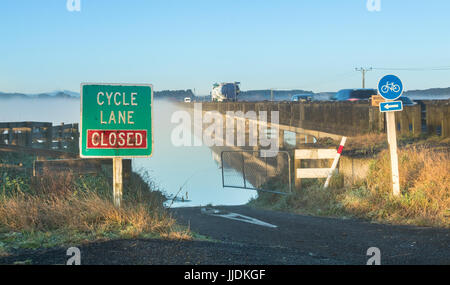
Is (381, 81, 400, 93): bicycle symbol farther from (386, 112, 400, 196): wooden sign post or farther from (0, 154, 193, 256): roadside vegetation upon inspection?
(0, 154, 193, 256): roadside vegetation

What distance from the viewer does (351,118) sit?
97.5ft

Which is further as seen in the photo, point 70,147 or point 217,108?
point 217,108

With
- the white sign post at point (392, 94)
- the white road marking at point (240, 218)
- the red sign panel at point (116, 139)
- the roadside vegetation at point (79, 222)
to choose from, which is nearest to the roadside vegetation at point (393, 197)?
the white sign post at point (392, 94)

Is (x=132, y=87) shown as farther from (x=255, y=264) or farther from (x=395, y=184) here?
(x=395, y=184)

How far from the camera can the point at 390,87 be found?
12469 millimetres

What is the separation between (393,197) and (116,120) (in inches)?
269

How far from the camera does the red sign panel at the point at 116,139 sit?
29.3ft

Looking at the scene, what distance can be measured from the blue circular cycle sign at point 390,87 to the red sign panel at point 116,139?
6.12 meters

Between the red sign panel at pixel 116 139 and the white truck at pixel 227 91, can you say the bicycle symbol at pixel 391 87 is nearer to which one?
the red sign panel at pixel 116 139

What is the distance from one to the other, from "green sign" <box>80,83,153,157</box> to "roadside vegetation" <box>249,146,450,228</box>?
5.86m

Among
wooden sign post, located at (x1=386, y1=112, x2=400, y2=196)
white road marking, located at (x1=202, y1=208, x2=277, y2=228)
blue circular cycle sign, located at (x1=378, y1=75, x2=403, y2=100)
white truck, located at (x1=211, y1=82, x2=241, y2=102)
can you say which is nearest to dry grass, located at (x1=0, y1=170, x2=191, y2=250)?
white road marking, located at (x1=202, y1=208, x2=277, y2=228)

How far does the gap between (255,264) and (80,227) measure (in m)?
3.16

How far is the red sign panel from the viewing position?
352 inches
